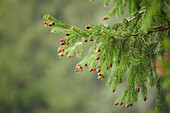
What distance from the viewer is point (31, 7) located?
16.2 metres

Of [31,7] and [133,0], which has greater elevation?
[31,7]

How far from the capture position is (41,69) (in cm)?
1436

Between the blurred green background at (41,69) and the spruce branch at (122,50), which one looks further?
the blurred green background at (41,69)

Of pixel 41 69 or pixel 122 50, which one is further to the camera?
pixel 41 69

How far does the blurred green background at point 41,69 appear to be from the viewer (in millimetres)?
11312

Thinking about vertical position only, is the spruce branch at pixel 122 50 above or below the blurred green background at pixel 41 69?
below

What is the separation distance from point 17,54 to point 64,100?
5470 mm

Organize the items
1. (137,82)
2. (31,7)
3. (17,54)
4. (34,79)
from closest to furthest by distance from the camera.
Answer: (137,82), (17,54), (34,79), (31,7)

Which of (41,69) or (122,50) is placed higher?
(41,69)

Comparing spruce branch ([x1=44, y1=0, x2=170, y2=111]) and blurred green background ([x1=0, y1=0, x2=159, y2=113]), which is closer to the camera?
spruce branch ([x1=44, y1=0, x2=170, y2=111])

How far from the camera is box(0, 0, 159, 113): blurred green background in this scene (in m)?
11.3

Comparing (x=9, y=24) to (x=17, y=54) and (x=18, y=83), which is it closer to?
(x=17, y=54)

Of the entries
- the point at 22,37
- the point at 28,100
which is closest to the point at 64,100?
the point at 28,100

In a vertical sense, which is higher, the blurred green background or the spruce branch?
the blurred green background
